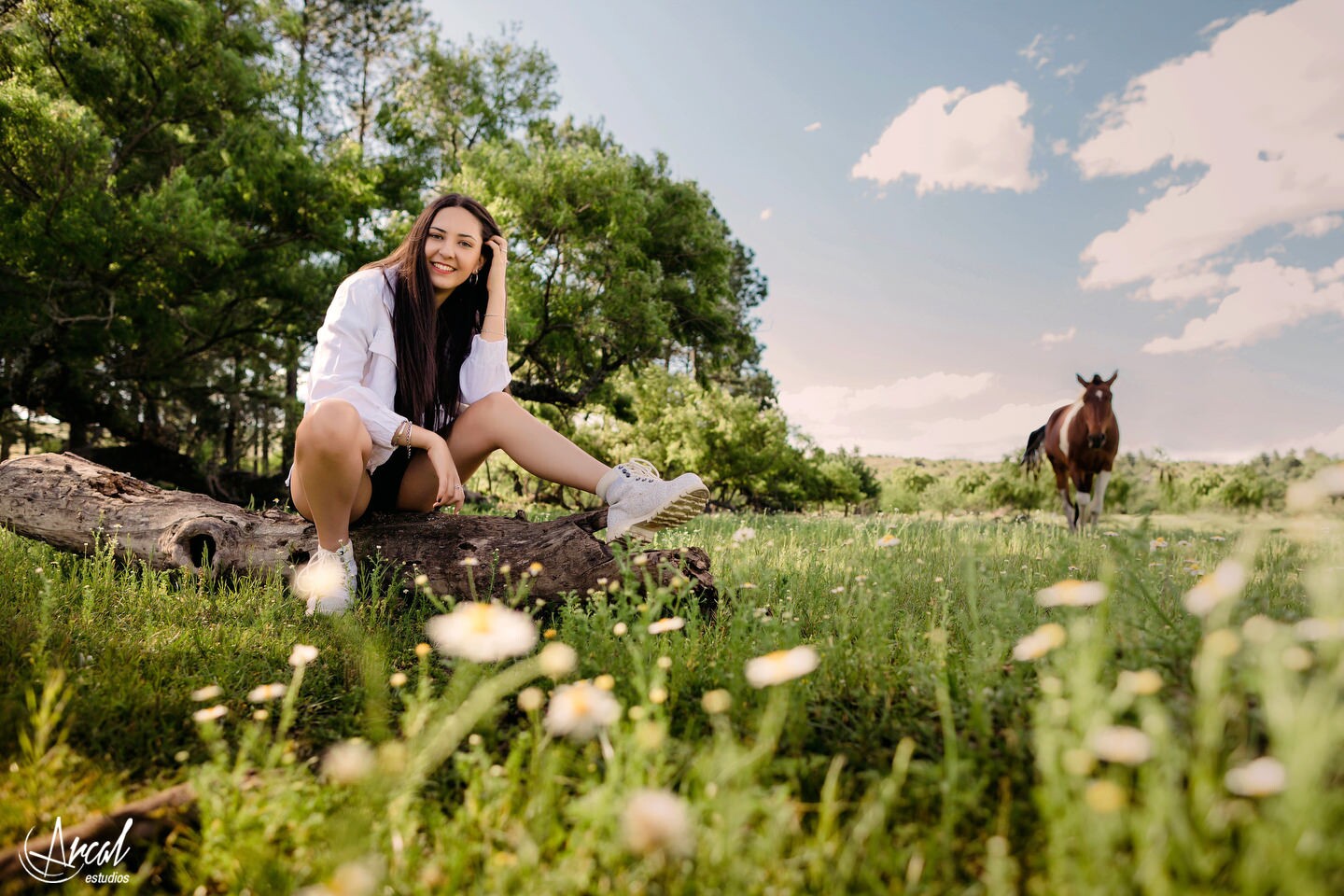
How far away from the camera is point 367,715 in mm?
2086

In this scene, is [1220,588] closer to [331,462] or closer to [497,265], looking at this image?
[331,462]

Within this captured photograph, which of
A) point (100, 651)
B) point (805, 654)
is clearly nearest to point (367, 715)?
point (100, 651)

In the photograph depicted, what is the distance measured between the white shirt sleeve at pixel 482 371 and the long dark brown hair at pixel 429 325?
5cm

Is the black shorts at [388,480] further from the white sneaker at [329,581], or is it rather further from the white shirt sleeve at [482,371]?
the white shirt sleeve at [482,371]

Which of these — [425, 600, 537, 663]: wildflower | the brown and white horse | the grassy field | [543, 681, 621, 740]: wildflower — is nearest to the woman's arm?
the grassy field

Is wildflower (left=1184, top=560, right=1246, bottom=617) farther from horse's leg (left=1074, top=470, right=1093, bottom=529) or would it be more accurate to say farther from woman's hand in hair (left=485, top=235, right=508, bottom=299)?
horse's leg (left=1074, top=470, right=1093, bottom=529)

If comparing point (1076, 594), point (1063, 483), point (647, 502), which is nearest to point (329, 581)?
point (647, 502)

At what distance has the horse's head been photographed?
9.48 m

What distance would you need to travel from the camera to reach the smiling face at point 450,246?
3.87m

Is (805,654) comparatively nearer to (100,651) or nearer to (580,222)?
(100,651)

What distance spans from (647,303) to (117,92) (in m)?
9.65

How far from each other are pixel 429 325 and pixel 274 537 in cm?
140

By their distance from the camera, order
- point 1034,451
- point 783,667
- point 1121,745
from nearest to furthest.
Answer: point 1121,745, point 783,667, point 1034,451
